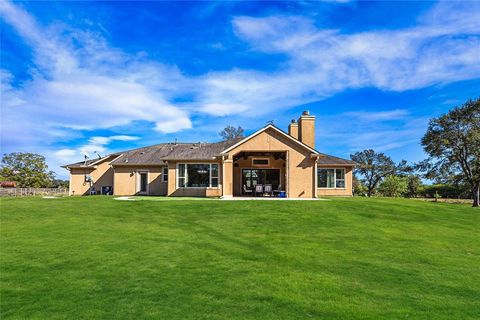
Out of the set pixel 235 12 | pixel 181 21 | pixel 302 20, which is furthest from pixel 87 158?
pixel 302 20

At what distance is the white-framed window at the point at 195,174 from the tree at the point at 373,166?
3873cm

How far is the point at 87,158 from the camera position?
114ft

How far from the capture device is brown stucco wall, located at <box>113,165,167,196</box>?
3030cm

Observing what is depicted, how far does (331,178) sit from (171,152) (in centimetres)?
1604

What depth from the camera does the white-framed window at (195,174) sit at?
2722 centimetres

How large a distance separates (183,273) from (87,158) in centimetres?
3161

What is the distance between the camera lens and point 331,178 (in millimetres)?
30453

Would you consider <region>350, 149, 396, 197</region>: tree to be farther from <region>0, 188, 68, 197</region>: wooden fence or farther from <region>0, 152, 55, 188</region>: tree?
<region>0, 152, 55, 188</region>: tree

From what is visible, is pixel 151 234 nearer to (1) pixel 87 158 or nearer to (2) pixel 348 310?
(2) pixel 348 310

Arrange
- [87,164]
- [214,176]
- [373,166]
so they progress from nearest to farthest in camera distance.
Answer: [214,176], [87,164], [373,166]

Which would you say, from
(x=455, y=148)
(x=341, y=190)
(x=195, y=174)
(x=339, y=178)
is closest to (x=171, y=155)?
(x=195, y=174)

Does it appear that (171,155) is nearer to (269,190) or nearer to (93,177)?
(269,190)

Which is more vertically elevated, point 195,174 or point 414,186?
point 195,174

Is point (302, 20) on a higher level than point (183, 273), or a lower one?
higher
